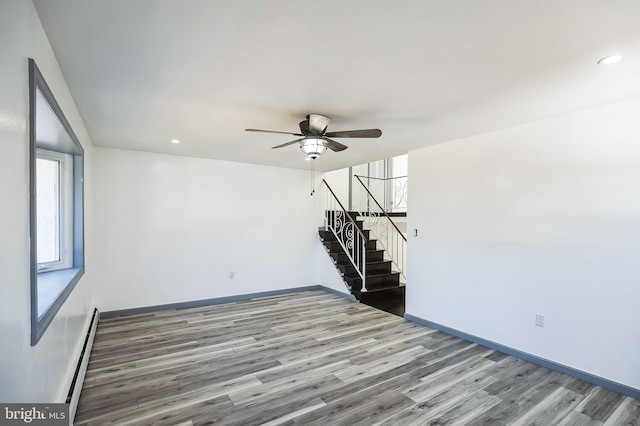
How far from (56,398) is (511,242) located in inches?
161

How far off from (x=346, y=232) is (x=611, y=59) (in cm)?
472

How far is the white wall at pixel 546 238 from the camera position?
2641 mm

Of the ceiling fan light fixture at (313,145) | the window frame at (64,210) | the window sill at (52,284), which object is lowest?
the window sill at (52,284)

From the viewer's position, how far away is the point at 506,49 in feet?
6.00

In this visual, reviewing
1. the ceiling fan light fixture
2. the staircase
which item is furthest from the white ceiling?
the staircase

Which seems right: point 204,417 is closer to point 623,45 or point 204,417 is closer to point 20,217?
point 20,217

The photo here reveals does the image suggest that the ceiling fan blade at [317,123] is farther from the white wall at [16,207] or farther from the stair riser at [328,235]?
the stair riser at [328,235]

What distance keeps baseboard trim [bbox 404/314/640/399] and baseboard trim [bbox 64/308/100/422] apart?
3762mm

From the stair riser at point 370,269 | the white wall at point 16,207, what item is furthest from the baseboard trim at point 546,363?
the white wall at point 16,207

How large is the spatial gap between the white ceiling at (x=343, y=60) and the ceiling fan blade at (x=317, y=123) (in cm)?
8

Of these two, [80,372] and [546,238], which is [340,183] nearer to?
[546,238]

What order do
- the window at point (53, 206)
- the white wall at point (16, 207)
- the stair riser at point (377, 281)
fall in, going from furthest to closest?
the stair riser at point (377, 281) → the window at point (53, 206) → the white wall at point (16, 207)

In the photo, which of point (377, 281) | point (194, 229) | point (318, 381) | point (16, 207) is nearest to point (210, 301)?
point (194, 229)

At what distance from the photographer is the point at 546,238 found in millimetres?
3090
